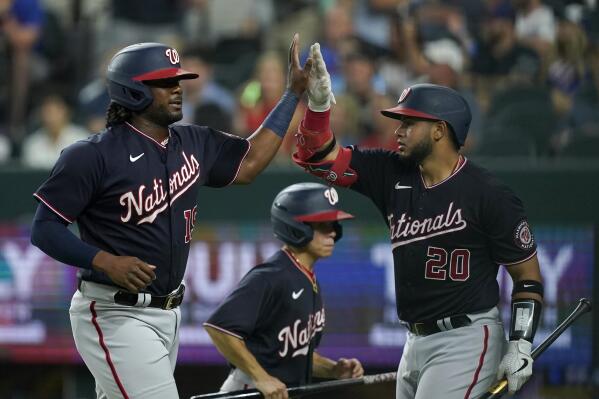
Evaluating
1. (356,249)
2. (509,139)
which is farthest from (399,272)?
(509,139)

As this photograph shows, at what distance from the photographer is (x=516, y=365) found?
4.99 m

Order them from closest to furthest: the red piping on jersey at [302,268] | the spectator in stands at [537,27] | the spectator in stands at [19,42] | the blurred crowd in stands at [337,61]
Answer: the red piping on jersey at [302,268]
the blurred crowd in stands at [337,61]
the spectator in stands at [537,27]
the spectator in stands at [19,42]

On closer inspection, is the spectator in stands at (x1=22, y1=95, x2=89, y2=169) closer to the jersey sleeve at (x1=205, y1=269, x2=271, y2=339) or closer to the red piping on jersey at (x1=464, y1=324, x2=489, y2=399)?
the jersey sleeve at (x1=205, y1=269, x2=271, y2=339)

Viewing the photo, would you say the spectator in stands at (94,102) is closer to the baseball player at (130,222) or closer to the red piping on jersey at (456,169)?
the baseball player at (130,222)

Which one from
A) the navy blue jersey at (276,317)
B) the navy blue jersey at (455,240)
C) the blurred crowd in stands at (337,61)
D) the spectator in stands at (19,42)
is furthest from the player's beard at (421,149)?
the spectator in stands at (19,42)

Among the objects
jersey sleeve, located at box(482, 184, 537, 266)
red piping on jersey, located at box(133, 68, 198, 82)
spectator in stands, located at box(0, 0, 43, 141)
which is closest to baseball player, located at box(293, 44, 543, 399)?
jersey sleeve, located at box(482, 184, 537, 266)

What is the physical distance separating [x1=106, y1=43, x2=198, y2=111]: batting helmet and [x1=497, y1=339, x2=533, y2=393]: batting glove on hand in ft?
5.82

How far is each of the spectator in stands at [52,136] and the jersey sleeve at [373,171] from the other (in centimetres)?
458

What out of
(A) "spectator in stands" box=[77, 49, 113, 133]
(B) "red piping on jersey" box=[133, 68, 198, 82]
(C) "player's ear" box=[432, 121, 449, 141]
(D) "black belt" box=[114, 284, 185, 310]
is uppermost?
(A) "spectator in stands" box=[77, 49, 113, 133]

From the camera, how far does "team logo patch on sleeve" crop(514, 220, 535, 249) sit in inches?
201

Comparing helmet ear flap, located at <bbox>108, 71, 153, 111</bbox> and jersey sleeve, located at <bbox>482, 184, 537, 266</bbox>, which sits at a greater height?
helmet ear flap, located at <bbox>108, 71, 153, 111</bbox>

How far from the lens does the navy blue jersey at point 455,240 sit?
5.13 metres

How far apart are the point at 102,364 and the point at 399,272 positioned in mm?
1361

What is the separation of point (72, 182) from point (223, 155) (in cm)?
80
